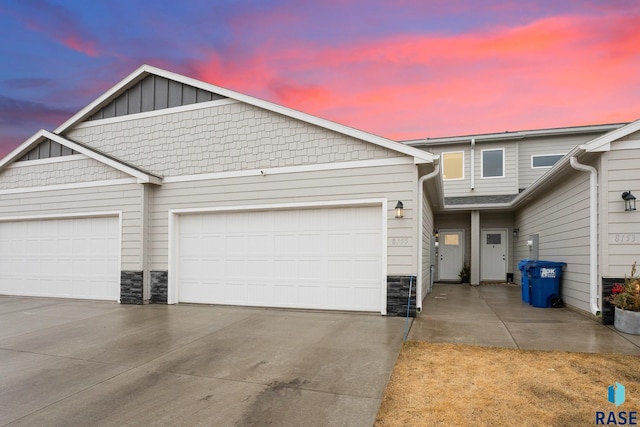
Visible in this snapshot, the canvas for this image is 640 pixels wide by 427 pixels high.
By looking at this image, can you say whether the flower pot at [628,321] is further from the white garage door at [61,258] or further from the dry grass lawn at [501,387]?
the white garage door at [61,258]

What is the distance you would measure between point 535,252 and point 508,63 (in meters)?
5.43

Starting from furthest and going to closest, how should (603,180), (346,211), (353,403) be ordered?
(346,211), (603,180), (353,403)

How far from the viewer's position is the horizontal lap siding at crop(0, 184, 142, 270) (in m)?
8.70

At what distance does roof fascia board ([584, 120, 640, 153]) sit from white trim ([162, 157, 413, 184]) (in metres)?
3.05

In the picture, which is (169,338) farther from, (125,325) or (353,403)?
(353,403)

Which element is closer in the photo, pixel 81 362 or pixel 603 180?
pixel 81 362

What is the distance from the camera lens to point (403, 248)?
677 centimetres

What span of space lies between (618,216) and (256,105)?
23.9 feet

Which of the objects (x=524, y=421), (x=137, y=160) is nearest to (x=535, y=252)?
(x=524, y=421)

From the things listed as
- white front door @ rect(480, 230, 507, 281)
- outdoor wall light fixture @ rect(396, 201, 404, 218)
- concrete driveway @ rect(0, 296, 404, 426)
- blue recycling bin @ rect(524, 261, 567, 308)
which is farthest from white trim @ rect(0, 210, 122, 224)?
white front door @ rect(480, 230, 507, 281)

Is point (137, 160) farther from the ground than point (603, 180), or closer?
farther from the ground

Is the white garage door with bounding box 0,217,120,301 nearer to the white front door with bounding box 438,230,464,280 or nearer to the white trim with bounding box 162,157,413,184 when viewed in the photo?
the white trim with bounding box 162,157,413,184

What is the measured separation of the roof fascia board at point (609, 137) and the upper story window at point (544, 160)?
849 cm

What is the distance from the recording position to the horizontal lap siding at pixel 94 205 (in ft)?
28.5
